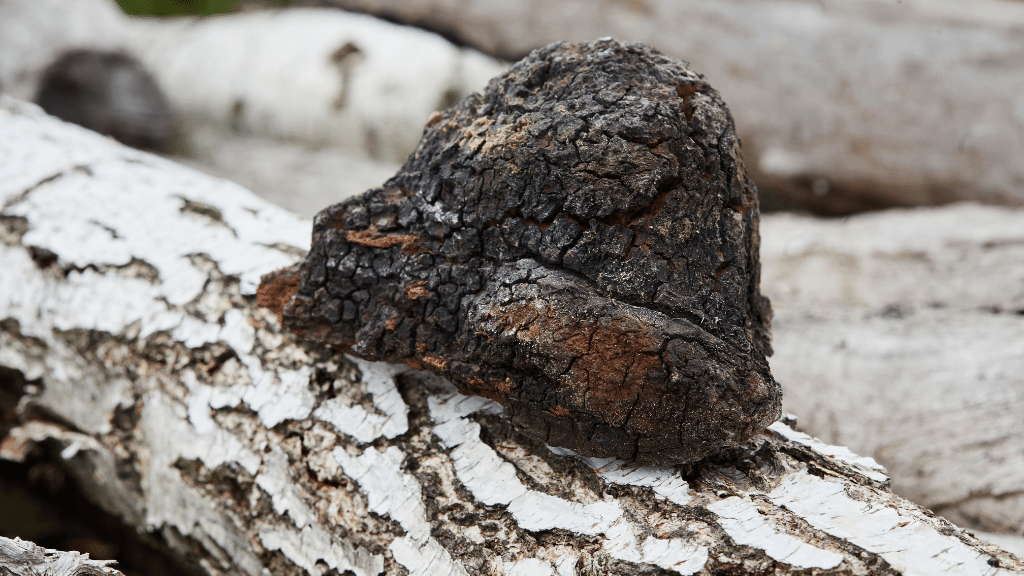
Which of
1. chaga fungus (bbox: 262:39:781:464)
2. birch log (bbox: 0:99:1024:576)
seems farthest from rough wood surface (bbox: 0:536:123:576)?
chaga fungus (bbox: 262:39:781:464)

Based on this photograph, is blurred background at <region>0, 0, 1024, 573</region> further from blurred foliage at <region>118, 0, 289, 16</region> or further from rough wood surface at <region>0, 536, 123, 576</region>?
rough wood surface at <region>0, 536, 123, 576</region>

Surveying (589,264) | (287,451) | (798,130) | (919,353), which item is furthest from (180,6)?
(919,353)

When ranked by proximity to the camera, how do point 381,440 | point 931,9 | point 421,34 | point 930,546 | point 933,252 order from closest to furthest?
1. point 930,546
2. point 381,440
3. point 933,252
4. point 931,9
5. point 421,34

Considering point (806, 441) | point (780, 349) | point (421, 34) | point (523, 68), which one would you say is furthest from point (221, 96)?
point (806, 441)

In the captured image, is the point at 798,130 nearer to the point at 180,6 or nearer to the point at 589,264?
the point at 589,264

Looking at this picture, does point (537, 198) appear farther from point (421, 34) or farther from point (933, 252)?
point (421, 34)

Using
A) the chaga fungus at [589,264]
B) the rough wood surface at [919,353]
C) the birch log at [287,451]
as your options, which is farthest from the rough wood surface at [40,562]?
the rough wood surface at [919,353]

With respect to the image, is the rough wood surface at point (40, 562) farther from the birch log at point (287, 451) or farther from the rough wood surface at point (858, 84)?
the rough wood surface at point (858, 84)
